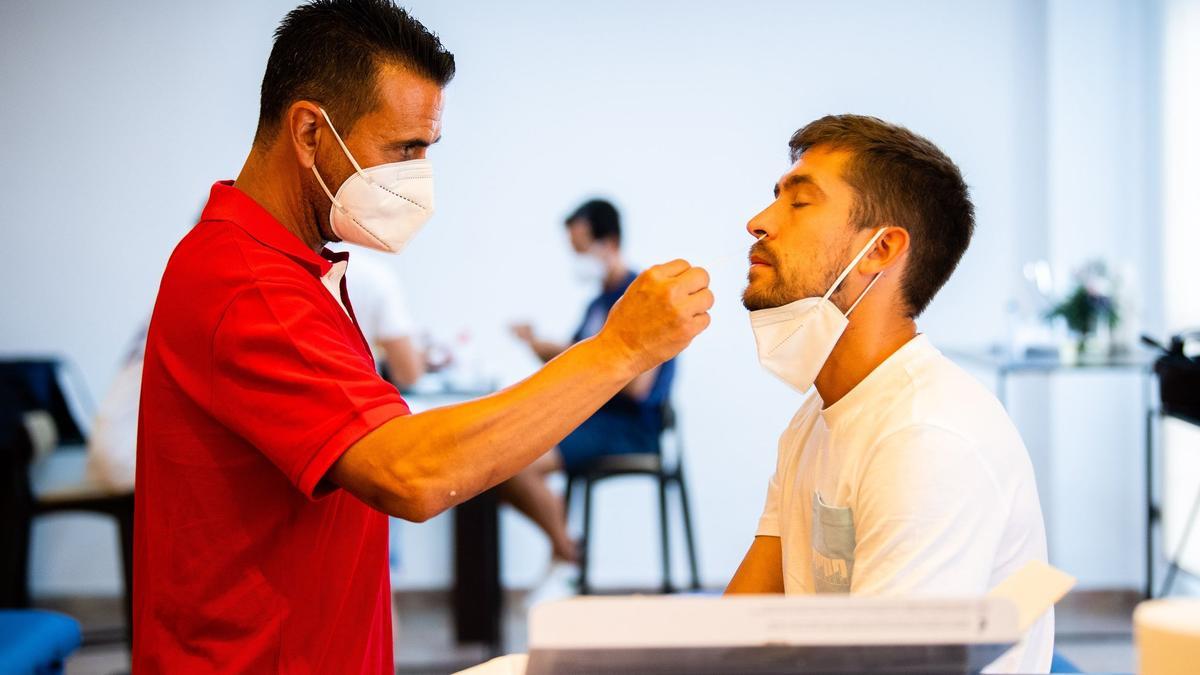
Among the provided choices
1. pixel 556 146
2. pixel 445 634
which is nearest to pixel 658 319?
pixel 445 634

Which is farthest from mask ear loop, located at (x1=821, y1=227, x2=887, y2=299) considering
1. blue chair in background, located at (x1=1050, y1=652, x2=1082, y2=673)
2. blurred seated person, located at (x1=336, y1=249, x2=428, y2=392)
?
blurred seated person, located at (x1=336, y1=249, x2=428, y2=392)

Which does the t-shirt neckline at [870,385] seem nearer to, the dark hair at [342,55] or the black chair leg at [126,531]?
the dark hair at [342,55]

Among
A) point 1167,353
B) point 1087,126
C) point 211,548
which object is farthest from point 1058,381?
point 211,548

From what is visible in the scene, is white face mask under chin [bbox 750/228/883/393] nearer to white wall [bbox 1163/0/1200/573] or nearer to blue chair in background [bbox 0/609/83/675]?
blue chair in background [bbox 0/609/83/675]

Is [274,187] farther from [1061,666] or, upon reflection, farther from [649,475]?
[649,475]

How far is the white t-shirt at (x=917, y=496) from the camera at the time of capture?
129 cm

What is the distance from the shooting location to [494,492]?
393 cm

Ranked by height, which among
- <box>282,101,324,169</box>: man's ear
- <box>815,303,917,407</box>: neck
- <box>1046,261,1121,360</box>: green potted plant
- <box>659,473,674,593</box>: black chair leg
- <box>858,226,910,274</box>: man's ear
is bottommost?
<box>659,473,674,593</box>: black chair leg

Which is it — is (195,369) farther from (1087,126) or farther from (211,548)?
(1087,126)

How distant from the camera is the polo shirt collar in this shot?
4.63 ft

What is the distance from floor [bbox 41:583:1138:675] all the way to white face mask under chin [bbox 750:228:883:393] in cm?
246

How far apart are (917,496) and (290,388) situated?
2.16 ft

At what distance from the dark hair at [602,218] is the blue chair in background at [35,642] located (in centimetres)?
224

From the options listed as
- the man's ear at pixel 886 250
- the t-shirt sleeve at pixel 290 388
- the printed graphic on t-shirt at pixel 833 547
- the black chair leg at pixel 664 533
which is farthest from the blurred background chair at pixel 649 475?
the t-shirt sleeve at pixel 290 388
